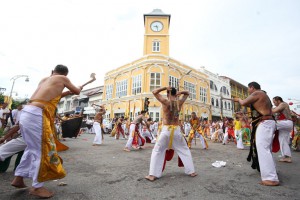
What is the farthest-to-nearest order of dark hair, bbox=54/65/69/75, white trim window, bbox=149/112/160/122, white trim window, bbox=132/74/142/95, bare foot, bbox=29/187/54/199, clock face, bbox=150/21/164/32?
clock face, bbox=150/21/164/32
white trim window, bbox=132/74/142/95
white trim window, bbox=149/112/160/122
dark hair, bbox=54/65/69/75
bare foot, bbox=29/187/54/199

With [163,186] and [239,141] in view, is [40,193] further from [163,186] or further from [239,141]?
[239,141]

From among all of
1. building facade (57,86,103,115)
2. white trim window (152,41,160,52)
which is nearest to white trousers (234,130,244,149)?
white trim window (152,41,160,52)

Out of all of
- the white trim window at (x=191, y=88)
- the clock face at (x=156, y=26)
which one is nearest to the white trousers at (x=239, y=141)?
the white trim window at (x=191, y=88)

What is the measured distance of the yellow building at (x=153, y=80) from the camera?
26938mm

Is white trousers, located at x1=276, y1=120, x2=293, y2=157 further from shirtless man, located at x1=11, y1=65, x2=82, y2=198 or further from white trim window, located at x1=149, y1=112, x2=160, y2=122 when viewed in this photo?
white trim window, located at x1=149, y1=112, x2=160, y2=122

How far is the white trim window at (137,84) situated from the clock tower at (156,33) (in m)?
→ 4.55

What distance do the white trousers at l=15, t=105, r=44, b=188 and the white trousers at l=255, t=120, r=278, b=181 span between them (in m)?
3.67

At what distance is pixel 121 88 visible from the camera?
30688 mm

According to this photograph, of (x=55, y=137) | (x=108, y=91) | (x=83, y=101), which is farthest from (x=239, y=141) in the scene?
(x=83, y=101)

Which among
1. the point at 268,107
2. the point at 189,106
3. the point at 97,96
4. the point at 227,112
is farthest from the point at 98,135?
the point at 227,112

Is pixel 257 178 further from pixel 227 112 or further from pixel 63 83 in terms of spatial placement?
pixel 227 112

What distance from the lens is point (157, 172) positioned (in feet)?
11.6

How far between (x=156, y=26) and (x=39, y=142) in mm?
30838

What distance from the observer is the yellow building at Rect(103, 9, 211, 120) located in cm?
2694
